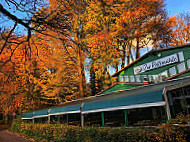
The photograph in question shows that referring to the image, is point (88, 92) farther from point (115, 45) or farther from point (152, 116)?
point (152, 116)

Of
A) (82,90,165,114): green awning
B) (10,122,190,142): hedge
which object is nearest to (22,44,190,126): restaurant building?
(82,90,165,114): green awning

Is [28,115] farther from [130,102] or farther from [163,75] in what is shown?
[163,75]

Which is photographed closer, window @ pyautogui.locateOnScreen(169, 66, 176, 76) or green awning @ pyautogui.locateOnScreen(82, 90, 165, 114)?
green awning @ pyautogui.locateOnScreen(82, 90, 165, 114)

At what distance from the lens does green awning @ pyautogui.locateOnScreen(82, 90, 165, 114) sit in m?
8.58

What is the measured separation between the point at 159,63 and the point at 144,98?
10893mm

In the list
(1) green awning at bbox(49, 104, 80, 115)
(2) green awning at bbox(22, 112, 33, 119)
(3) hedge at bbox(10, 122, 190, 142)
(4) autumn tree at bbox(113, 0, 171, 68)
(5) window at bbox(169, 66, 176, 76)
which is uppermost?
(4) autumn tree at bbox(113, 0, 171, 68)

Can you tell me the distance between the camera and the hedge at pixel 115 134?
6020mm

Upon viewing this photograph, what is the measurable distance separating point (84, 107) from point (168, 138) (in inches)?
296

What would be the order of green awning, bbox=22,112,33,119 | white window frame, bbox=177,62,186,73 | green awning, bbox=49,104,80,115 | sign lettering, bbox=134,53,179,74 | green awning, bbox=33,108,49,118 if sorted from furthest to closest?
green awning, bbox=22,112,33,119, green awning, bbox=33,108,49,118, sign lettering, bbox=134,53,179,74, white window frame, bbox=177,62,186,73, green awning, bbox=49,104,80,115

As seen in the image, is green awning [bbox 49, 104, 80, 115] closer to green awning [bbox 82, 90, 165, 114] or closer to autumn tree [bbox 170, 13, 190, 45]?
green awning [bbox 82, 90, 165, 114]

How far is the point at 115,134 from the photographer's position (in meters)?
7.32

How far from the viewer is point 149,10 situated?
2359 centimetres

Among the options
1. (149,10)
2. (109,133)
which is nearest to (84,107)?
(109,133)

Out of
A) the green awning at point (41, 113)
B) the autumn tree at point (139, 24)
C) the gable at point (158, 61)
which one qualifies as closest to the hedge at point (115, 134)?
the green awning at point (41, 113)
